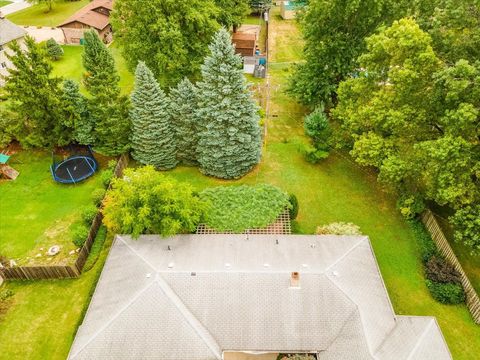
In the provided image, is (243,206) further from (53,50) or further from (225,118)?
(53,50)

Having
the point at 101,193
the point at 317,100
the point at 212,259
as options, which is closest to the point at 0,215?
the point at 101,193

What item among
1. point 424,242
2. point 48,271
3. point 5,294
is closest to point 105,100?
point 48,271

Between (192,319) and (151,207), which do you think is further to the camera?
(151,207)

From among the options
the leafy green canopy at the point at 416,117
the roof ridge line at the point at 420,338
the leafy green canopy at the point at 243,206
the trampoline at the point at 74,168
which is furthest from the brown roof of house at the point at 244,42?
the roof ridge line at the point at 420,338

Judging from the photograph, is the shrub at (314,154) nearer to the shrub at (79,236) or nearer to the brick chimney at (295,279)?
the brick chimney at (295,279)

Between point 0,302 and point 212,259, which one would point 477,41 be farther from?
point 0,302

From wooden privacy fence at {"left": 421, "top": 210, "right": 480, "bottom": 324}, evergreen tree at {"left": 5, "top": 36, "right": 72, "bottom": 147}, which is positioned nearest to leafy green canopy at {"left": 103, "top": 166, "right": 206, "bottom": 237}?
evergreen tree at {"left": 5, "top": 36, "right": 72, "bottom": 147}
